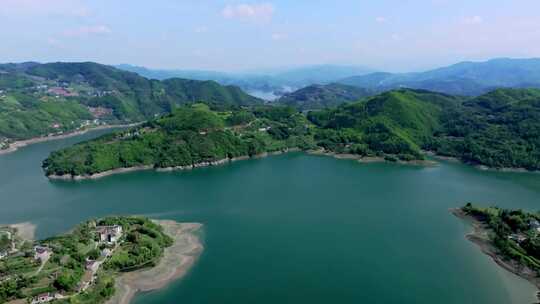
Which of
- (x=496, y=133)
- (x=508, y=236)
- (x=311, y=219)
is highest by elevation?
(x=496, y=133)

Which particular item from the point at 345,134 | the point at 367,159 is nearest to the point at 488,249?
the point at 367,159

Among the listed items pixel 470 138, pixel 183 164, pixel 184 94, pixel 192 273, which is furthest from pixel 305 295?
pixel 184 94

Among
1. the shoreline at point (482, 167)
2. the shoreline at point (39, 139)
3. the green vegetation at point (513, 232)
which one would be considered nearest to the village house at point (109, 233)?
the green vegetation at point (513, 232)

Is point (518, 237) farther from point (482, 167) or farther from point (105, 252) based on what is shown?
point (105, 252)

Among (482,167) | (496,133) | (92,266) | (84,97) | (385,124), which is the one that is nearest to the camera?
(92,266)

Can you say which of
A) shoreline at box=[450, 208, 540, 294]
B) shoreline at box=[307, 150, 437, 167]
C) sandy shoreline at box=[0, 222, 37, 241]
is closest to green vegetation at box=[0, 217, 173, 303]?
sandy shoreline at box=[0, 222, 37, 241]
